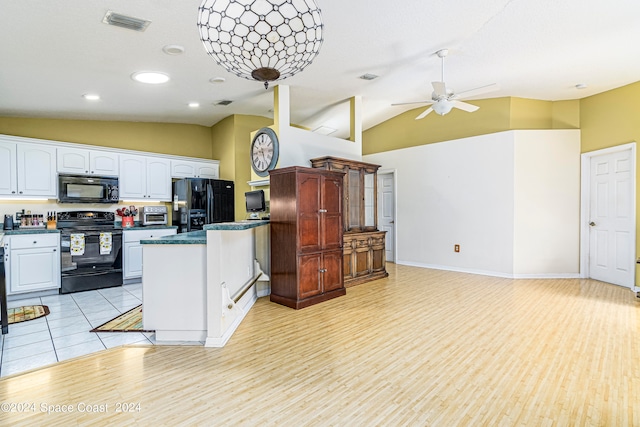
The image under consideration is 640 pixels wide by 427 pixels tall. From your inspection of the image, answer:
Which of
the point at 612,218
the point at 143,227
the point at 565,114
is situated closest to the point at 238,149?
the point at 143,227

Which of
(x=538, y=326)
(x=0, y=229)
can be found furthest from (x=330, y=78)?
(x=0, y=229)

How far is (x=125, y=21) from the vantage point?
8.48ft

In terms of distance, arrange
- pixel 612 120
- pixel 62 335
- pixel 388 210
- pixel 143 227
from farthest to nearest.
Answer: pixel 388 210, pixel 143 227, pixel 612 120, pixel 62 335

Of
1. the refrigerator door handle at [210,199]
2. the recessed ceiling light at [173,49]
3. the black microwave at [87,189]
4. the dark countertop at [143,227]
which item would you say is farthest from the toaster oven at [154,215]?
the recessed ceiling light at [173,49]

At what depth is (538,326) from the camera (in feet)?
10.6

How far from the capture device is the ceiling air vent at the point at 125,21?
8.21ft

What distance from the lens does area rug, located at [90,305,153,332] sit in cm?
310

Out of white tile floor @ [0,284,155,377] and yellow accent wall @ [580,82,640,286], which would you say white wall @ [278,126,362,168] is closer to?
white tile floor @ [0,284,155,377]

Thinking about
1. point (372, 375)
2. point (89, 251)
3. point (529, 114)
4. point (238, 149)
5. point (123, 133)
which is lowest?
point (372, 375)

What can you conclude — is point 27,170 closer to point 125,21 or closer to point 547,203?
point 125,21

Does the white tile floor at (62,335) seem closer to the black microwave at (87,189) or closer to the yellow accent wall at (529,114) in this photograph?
the black microwave at (87,189)

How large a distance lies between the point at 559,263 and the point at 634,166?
1768 millimetres

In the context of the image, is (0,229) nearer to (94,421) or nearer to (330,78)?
(94,421)

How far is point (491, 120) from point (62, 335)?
6472 mm
